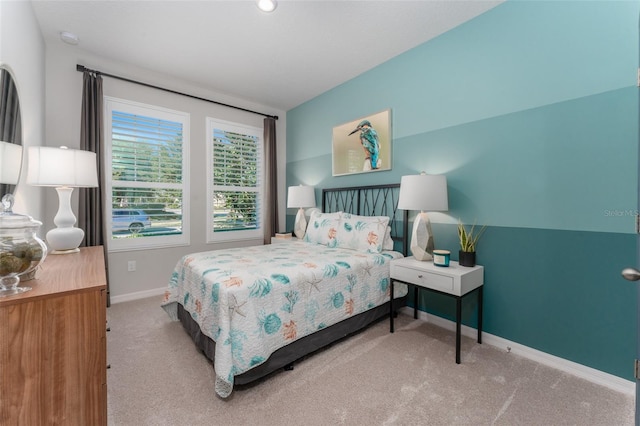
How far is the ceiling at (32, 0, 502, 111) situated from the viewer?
2230 mm

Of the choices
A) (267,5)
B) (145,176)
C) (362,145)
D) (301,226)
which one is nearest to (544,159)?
(362,145)

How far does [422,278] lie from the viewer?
87.5 inches

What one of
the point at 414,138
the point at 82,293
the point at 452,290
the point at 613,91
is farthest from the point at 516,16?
the point at 82,293

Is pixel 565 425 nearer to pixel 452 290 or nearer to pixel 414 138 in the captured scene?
pixel 452 290

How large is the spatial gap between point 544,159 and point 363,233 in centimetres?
157

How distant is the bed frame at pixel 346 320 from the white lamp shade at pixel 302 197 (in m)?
0.18

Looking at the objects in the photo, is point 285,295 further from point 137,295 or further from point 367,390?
point 137,295

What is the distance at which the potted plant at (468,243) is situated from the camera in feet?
7.33

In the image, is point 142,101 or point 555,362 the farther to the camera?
point 142,101

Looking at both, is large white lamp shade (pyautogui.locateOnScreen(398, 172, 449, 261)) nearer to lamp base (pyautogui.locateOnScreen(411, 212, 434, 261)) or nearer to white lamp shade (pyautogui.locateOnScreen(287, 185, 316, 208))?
lamp base (pyautogui.locateOnScreen(411, 212, 434, 261))

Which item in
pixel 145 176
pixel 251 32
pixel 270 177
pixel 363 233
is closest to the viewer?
pixel 251 32

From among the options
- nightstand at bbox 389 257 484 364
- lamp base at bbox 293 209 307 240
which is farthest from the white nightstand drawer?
lamp base at bbox 293 209 307 240

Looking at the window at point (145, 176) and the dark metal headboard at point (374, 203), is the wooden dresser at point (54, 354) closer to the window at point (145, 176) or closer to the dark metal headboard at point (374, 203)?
the window at point (145, 176)

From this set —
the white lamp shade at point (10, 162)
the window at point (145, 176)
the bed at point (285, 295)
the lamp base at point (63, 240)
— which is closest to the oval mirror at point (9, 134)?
the white lamp shade at point (10, 162)
